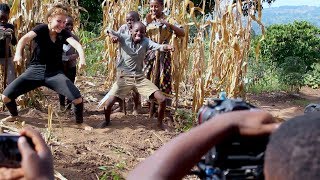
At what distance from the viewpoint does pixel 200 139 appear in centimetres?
→ 110

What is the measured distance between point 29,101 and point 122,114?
120cm

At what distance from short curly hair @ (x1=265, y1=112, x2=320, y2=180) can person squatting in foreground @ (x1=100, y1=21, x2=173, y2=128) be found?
4650 mm

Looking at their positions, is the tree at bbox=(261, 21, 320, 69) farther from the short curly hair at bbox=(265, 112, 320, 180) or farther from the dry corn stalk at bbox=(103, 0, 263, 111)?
the short curly hair at bbox=(265, 112, 320, 180)

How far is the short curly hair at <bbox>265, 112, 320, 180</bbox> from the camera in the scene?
908 millimetres

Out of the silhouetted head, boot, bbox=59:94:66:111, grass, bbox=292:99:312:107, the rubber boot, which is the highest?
the silhouetted head

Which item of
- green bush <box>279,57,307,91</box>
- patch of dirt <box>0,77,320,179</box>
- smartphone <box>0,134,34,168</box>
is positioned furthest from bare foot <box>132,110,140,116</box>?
smartphone <box>0,134,34,168</box>

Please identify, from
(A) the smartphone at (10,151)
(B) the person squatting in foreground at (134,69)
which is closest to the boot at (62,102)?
(B) the person squatting in foreground at (134,69)

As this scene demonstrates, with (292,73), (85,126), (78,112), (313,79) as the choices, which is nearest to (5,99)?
(78,112)

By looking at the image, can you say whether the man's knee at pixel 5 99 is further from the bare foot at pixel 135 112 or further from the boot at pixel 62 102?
the bare foot at pixel 135 112

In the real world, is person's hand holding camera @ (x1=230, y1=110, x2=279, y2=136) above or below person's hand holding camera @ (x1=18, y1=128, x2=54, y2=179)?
above

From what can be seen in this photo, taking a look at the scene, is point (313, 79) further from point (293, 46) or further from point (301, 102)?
point (301, 102)

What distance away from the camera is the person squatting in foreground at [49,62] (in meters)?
5.36

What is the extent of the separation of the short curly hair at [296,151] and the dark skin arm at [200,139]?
12 centimetres

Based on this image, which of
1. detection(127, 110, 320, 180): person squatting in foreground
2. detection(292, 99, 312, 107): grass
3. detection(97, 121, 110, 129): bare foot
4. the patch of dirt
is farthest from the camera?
detection(292, 99, 312, 107): grass
